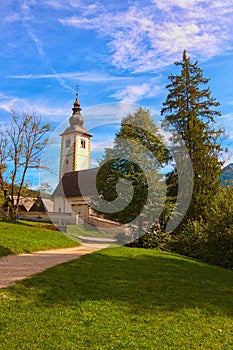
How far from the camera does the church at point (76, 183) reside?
30733 millimetres

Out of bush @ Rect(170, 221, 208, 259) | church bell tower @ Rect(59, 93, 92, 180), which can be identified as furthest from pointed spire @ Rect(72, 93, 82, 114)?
bush @ Rect(170, 221, 208, 259)

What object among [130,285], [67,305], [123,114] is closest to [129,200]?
[123,114]

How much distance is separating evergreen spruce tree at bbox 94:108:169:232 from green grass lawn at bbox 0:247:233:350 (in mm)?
8517

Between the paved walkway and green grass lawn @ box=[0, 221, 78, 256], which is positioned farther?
green grass lawn @ box=[0, 221, 78, 256]

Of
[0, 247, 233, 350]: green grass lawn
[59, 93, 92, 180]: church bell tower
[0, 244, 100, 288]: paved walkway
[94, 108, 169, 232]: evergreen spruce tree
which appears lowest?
[0, 247, 233, 350]: green grass lawn

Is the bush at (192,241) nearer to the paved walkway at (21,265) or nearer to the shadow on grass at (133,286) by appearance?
the shadow on grass at (133,286)

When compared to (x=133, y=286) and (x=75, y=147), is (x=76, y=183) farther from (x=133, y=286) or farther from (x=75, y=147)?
(x=133, y=286)

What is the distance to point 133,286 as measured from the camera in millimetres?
7746

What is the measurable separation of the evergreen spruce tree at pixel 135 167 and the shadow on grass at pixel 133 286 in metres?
6.82

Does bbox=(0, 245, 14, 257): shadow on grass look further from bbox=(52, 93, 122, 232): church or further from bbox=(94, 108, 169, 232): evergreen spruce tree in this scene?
bbox=(52, 93, 122, 232): church

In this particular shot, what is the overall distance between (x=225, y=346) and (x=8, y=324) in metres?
Result: 3.33

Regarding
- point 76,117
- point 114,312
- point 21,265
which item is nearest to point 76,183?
point 76,117

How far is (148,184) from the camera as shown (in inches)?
703

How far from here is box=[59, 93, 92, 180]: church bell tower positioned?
163ft
